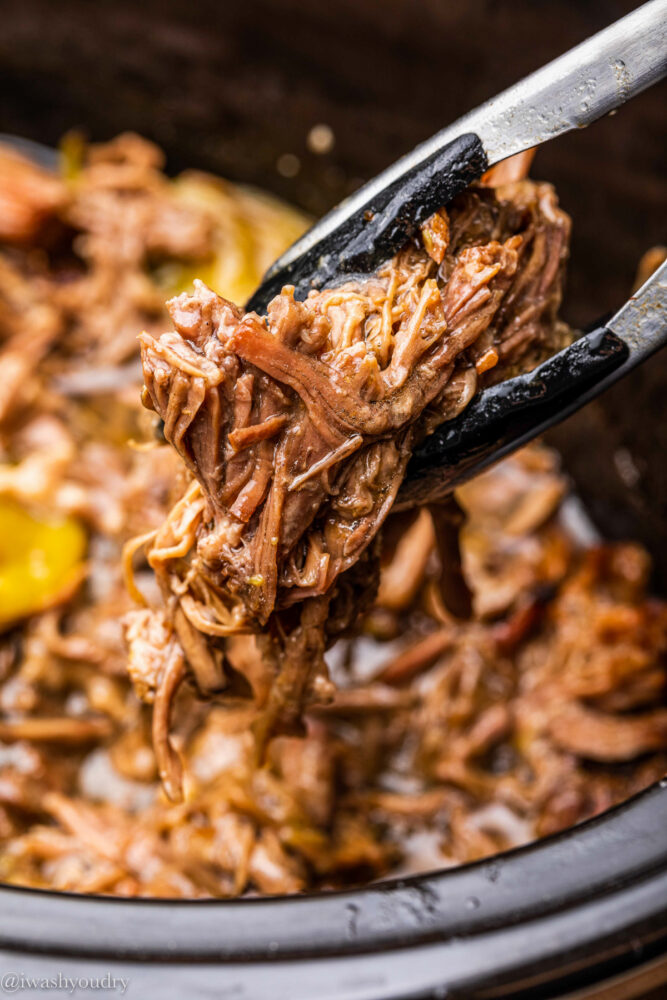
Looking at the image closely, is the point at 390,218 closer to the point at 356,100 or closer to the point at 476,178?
the point at 476,178

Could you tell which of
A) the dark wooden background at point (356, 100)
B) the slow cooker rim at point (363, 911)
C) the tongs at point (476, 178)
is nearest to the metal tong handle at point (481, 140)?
the tongs at point (476, 178)

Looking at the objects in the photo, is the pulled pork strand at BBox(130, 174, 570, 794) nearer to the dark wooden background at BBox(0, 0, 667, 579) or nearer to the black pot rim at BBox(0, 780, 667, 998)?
the black pot rim at BBox(0, 780, 667, 998)

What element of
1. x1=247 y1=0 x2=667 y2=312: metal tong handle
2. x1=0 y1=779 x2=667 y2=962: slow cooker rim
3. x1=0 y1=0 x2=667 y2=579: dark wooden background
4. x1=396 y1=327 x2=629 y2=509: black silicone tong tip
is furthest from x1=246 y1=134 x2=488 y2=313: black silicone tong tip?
x1=0 y1=0 x2=667 y2=579: dark wooden background

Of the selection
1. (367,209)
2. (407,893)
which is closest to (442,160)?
(367,209)

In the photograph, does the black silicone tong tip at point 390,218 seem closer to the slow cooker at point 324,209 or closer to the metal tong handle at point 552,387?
the metal tong handle at point 552,387

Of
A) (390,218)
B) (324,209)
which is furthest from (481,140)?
(324,209)

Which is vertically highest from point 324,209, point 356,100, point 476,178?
point 476,178

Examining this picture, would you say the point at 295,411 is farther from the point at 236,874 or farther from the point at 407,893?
the point at 236,874
